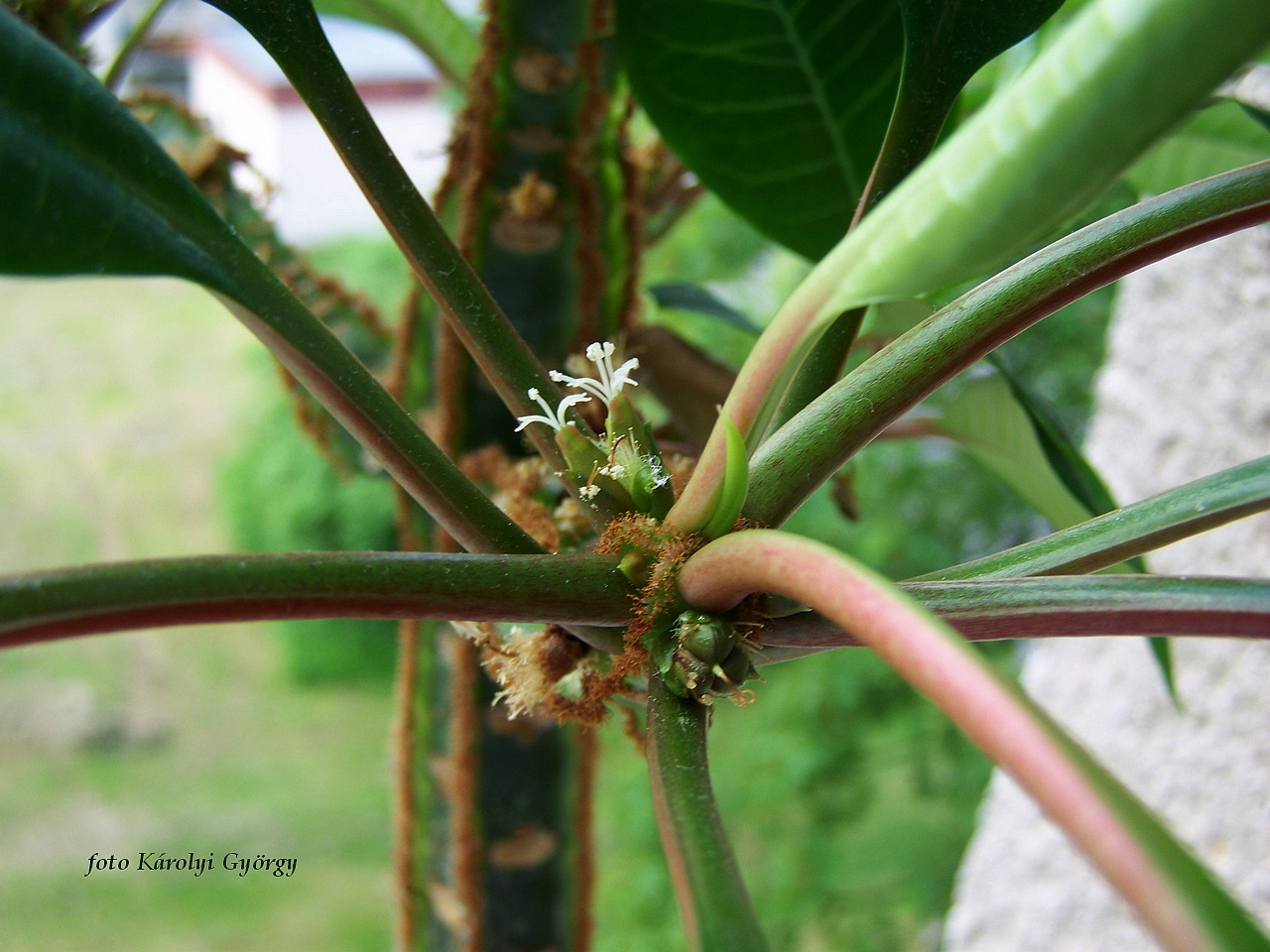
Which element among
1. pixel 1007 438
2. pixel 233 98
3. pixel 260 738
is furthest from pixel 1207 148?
pixel 233 98

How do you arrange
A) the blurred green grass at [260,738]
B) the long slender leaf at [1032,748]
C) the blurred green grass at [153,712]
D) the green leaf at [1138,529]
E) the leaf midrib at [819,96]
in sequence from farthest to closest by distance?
the blurred green grass at [153,712] → the blurred green grass at [260,738] → the leaf midrib at [819,96] → the green leaf at [1138,529] → the long slender leaf at [1032,748]

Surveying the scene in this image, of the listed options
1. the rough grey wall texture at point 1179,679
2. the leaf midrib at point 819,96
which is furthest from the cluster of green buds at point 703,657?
the rough grey wall texture at point 1179,679

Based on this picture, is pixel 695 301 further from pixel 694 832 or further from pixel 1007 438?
pixel 694 832

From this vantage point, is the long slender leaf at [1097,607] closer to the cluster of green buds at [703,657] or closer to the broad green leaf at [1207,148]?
the cluster of green buds at [703,657]

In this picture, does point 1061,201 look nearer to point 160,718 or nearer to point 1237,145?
point 1237,145

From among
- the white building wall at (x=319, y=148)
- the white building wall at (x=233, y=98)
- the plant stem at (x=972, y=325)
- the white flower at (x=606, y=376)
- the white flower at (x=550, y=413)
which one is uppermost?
the white building wall at (x=233, y=98)

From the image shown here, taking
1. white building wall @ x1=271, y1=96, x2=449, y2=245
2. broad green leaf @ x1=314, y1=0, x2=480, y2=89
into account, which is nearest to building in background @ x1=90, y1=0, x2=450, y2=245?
white building wall @ x1=271, y1=96, x2=449, y2=245
